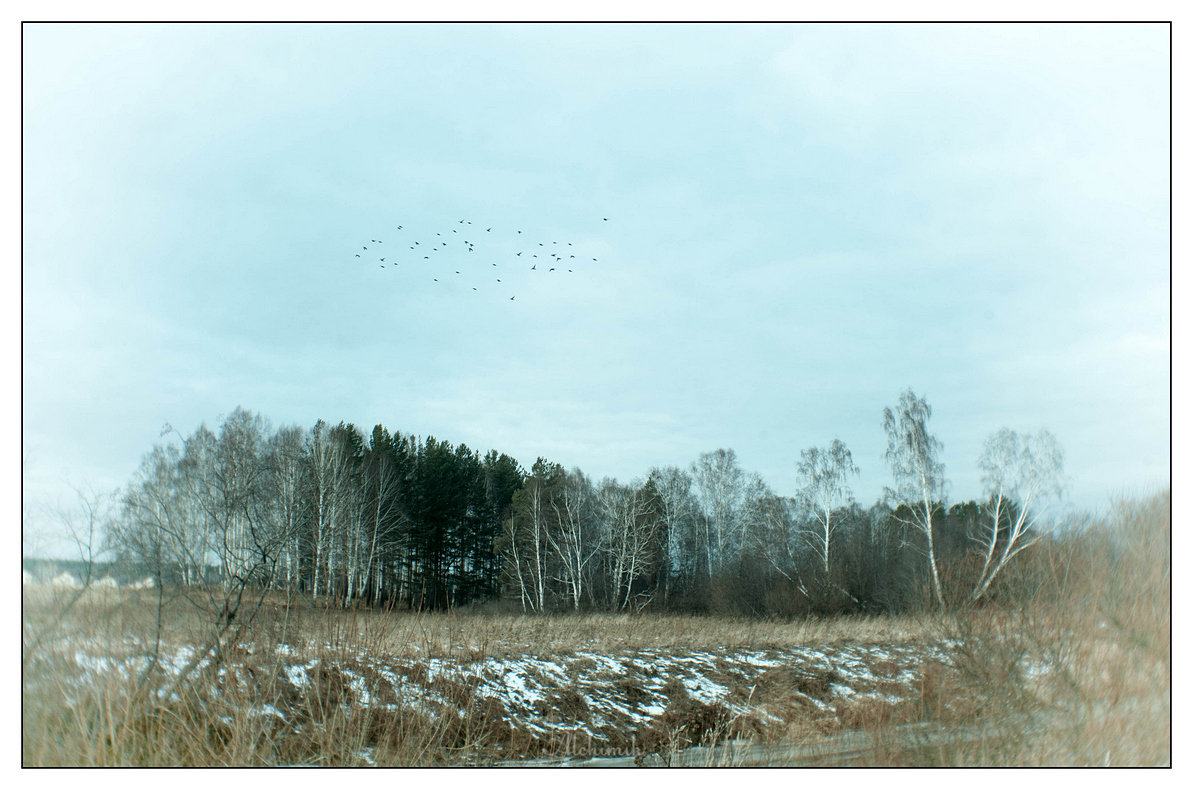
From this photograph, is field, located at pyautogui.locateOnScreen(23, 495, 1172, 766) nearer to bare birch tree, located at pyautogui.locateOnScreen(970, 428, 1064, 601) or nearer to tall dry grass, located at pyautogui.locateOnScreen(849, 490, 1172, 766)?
tall dry grass, located at pyautogui.locateOnScreen(849, 490, 1172, 766)

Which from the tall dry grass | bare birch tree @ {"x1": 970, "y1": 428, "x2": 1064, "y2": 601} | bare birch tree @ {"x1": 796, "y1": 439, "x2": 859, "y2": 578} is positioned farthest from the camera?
bare birch tree @ {"x1": 796, "y1": 439, "x2": 859, "y2": 578}

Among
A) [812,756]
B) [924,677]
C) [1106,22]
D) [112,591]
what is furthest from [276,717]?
[1106,22]

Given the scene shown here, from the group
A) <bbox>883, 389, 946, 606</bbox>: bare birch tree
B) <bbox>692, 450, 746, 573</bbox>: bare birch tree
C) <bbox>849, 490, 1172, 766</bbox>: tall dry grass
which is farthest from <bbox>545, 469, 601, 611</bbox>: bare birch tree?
<bbox>849, 490, 1172, 766</bbox>: tall dry grass

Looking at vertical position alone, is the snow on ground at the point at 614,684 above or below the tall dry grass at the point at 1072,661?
below

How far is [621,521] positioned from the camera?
41406mm

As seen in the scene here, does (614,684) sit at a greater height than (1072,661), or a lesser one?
lesser

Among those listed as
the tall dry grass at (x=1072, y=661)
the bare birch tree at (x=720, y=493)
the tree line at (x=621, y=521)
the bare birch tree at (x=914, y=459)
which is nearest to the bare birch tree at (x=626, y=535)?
the tree line at (x=621, y=521)

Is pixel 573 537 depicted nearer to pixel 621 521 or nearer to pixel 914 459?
pixel 621 521

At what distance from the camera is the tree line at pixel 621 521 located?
2761 centimetres

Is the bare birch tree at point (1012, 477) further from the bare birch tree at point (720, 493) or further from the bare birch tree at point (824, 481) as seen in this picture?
the bare birch tree at point (720, 493)

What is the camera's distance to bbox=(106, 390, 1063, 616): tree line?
27609 mm

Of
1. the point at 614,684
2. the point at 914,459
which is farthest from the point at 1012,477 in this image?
the point at 614,684

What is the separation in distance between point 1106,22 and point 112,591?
31.1 feet
